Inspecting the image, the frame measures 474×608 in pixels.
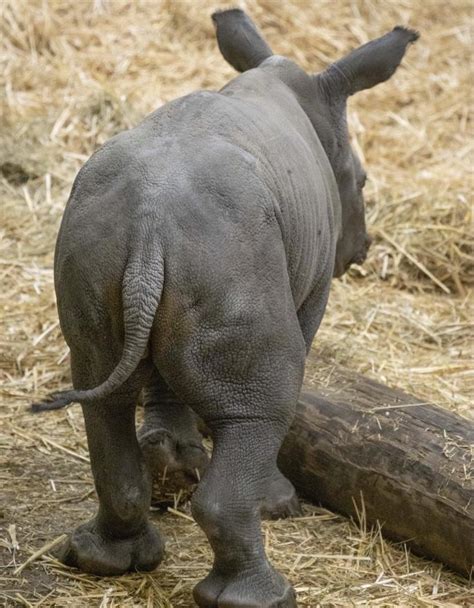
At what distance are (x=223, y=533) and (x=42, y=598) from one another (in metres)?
0.77

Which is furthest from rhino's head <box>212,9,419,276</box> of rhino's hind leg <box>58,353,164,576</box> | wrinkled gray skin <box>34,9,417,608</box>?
rhino's hind leg <box>58,353,164,576</box>

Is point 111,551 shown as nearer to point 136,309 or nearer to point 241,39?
point 136,309

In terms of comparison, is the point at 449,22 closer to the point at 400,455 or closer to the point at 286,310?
the point at 400,455

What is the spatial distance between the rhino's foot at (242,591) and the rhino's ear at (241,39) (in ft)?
8.04

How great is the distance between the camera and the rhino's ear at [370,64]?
527 cm

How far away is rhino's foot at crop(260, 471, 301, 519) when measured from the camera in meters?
5.05

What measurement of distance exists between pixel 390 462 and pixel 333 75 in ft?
5.54

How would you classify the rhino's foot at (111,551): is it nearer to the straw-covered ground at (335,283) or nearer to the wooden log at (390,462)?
the straw-covered ground at (335,283)

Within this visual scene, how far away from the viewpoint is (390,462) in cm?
480

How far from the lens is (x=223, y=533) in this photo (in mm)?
3801

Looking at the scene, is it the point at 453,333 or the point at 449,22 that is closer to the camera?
the point at 453,333

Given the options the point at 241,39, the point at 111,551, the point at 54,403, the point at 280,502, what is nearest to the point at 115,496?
the point at 111,551

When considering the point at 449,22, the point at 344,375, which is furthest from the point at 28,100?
the point at 344,375

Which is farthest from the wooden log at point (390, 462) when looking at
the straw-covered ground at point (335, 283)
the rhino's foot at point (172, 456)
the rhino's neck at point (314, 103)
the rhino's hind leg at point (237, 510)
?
the rhino's neck at point (314, 103)
